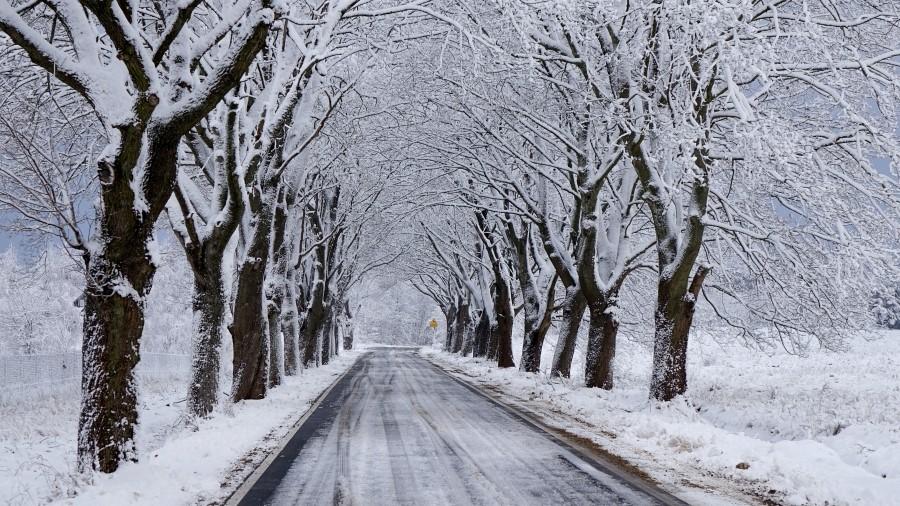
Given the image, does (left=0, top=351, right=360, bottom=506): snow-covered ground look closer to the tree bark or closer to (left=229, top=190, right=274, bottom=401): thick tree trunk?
(left=229, top=190, right=274, bottom=401): thick tree trunk

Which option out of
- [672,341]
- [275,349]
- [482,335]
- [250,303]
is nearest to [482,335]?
[482,335]

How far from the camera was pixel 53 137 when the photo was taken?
41.0 feet

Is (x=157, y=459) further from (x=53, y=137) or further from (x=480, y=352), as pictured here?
(x=480, y=352)

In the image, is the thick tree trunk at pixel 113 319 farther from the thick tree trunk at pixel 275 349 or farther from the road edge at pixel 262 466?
the thick tree trunk at pixel 275 349

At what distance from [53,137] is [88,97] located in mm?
6806

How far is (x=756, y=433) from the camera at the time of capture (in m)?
10.7

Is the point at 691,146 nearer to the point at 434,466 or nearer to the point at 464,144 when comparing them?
the point at 434,466

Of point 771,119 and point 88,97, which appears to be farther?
point 771,119

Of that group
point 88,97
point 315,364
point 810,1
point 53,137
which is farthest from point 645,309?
point 88,97

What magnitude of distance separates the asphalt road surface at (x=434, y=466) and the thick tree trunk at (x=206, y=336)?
70.5 inches

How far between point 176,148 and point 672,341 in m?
9.39

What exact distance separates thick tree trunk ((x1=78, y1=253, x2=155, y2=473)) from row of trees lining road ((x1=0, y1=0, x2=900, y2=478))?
0.03 m

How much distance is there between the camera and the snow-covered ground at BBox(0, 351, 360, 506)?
6.20 meters

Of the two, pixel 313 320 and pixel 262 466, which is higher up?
pixel 313 320
